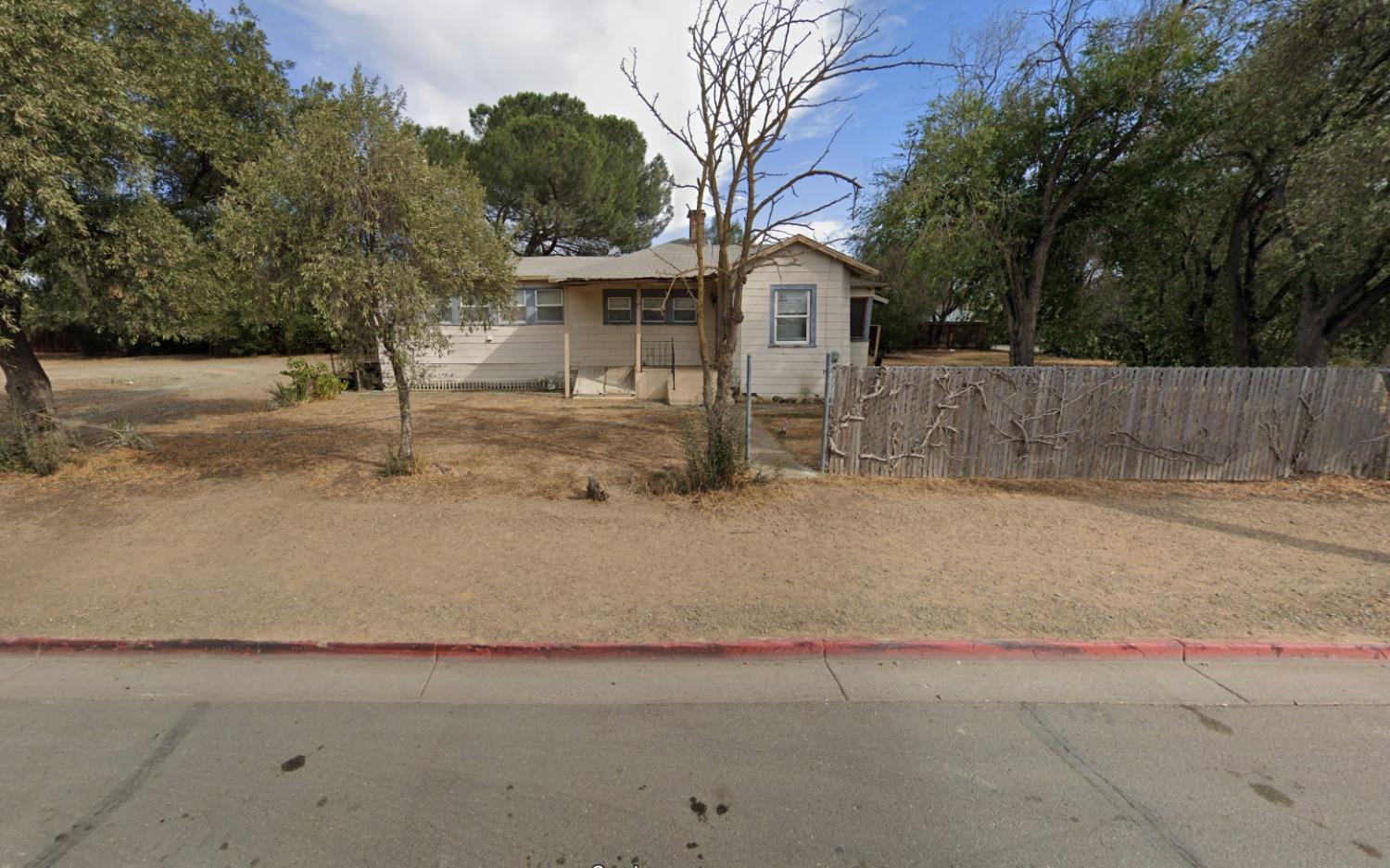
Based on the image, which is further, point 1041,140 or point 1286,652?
point 1041,140

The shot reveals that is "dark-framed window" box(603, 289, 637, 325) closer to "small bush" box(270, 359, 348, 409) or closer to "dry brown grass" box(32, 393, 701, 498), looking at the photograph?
"dry brown grass" box(32, 393, 701, 498)

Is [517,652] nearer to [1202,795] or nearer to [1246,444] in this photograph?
[1202,795]

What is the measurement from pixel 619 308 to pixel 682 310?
1.80 meters

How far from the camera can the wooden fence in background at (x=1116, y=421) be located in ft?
23.1

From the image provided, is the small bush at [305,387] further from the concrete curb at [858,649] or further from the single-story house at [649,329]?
the concrete curb at [858,649]

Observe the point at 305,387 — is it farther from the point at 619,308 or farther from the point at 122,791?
the point at 122,791

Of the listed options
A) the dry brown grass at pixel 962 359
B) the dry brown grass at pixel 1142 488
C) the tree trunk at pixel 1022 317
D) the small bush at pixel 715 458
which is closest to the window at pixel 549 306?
the small bush at pixel 715 458

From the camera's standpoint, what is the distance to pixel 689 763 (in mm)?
2646

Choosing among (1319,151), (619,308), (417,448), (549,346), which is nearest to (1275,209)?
(1319,151)

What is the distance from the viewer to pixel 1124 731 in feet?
9.45

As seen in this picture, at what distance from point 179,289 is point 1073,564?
35.6 feet

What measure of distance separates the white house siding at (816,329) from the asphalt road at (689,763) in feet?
37.1

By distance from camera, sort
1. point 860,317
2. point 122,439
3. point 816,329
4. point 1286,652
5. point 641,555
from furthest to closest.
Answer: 1. point 860,317
2. point 816,329
3. point 122,439
4. point 641,555
5. point 1286,652

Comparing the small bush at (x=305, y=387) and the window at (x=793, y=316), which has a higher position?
the window at (x=793, y=316)
